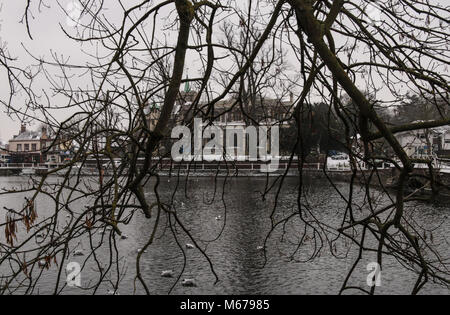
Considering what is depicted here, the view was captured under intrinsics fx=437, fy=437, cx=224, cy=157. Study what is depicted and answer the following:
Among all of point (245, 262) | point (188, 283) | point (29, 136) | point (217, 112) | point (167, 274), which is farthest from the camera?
point (29, 136)

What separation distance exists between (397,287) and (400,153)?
209 inches

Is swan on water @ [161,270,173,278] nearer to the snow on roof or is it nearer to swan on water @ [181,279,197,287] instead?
swan on water @ [181,279,197,287]

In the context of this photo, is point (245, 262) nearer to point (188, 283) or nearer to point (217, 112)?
point (188, 283)

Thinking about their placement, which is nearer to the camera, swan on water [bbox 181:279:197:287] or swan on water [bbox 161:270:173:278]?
swan on water [bbox 181:279:197:287]

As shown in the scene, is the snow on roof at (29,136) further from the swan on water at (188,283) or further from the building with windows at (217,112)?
the building with windows at (217,112)

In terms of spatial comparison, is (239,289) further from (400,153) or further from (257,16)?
(400,153)

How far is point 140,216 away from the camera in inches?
554

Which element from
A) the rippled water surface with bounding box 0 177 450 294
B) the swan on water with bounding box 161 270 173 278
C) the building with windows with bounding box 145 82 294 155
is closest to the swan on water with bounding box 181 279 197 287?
the rippled water surface with bounding box 0 177 450 294

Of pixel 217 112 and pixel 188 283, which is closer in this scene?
pixel 217 112

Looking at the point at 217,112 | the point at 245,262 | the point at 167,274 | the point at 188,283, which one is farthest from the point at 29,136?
the point at 217,112

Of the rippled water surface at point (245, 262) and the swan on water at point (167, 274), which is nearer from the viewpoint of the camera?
the rippled water surface at point (245, 262)

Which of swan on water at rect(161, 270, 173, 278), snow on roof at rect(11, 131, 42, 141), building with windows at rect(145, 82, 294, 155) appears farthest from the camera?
snow on roof at rect(11, 131, 42, 141)

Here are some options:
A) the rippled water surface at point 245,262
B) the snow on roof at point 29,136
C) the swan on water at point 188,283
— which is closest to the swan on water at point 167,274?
the rippled water surface at point 245,262
